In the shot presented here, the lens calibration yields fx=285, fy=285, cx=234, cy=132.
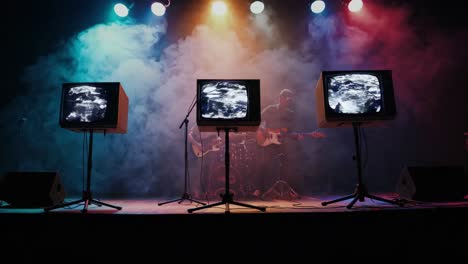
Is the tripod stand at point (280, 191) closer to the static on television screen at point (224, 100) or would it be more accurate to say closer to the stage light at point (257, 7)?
the static on television screen at point (224, 100)

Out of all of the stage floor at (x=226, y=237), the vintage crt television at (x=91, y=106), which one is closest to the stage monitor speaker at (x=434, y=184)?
the stage floor at (x=226, y=237)

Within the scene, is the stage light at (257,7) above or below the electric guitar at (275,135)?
above

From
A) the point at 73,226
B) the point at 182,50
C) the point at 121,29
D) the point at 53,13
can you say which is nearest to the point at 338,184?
the point at 182,50

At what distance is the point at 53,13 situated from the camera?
521 cm

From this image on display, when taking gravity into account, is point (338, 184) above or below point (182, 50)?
below

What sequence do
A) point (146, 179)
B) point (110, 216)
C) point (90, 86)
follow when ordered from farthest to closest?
point (146, 179)
point (90, 86)
point (110, 216)

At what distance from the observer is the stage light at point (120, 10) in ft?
16.5

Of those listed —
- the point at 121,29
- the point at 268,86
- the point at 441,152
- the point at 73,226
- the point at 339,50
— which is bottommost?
the point at 73,226

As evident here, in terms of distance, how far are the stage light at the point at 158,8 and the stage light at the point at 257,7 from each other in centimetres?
158

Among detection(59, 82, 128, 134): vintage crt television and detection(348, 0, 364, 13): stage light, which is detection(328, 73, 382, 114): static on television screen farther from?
detection(348, 0, 364, 13): stage light

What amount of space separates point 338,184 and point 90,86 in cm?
395

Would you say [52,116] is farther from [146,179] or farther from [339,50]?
[339,50]

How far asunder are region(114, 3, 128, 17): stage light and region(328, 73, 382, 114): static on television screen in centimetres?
388

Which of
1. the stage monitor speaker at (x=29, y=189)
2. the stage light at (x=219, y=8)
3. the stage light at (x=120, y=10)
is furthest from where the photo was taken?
the stage light at (x=219, y=8)
